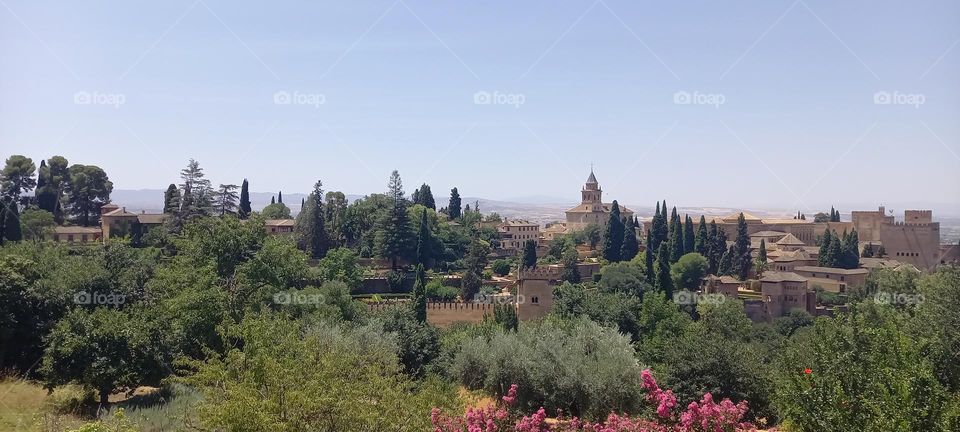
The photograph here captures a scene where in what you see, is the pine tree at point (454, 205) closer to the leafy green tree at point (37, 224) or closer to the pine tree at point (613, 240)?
the pine tree at point (613, 240)

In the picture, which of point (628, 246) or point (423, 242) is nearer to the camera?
point (423, 242)

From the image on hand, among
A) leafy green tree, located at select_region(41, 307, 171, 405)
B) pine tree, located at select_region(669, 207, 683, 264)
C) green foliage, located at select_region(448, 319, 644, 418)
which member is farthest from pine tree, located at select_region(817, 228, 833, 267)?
leafy green tree, located at select_region(41, 307, 171, 405)

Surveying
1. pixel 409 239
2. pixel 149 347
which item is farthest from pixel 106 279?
pixel 409 239

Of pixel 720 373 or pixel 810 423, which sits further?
pixel 720 373

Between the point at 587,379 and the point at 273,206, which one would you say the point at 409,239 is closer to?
the point at 273,206

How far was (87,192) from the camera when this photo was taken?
51312 millimetres

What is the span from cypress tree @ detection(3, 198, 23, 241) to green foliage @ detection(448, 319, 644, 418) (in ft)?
113

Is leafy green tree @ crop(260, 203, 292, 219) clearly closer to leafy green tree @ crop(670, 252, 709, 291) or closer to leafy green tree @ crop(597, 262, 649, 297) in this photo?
leafy green tree @ crop(597, 262, 649, 297)

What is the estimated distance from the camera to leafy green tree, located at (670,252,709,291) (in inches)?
2004

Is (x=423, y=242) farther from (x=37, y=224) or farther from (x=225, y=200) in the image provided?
(x=37, y=224)

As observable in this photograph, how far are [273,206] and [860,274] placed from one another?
50554 mm

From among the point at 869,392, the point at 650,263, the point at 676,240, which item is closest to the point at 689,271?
the point at 650,263

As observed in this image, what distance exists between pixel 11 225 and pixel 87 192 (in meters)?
12.9

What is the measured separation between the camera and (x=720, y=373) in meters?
14.2
